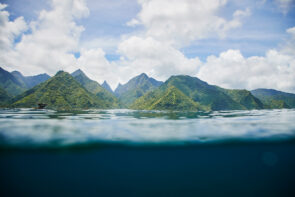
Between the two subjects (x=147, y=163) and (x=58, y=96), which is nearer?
(x=147, y=163)

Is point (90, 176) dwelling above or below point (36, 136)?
below

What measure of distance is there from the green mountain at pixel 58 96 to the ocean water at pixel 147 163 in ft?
394

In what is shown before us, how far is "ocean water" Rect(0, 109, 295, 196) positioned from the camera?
14109 millimetres

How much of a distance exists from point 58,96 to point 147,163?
161836 millimetres

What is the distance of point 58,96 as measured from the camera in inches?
6152

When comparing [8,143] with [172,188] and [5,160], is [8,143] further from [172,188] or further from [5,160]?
[172,188]

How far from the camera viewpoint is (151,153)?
63.8ft

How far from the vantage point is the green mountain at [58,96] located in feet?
459

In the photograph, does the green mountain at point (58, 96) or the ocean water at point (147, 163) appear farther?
the green mountain at point (58, 96)

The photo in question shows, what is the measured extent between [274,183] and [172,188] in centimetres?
976

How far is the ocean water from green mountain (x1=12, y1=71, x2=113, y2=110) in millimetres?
120146

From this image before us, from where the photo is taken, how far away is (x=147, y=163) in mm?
20938

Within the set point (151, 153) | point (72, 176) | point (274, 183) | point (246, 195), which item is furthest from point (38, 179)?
point (274, 183)

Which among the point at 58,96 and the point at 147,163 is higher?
the point at 58,96
